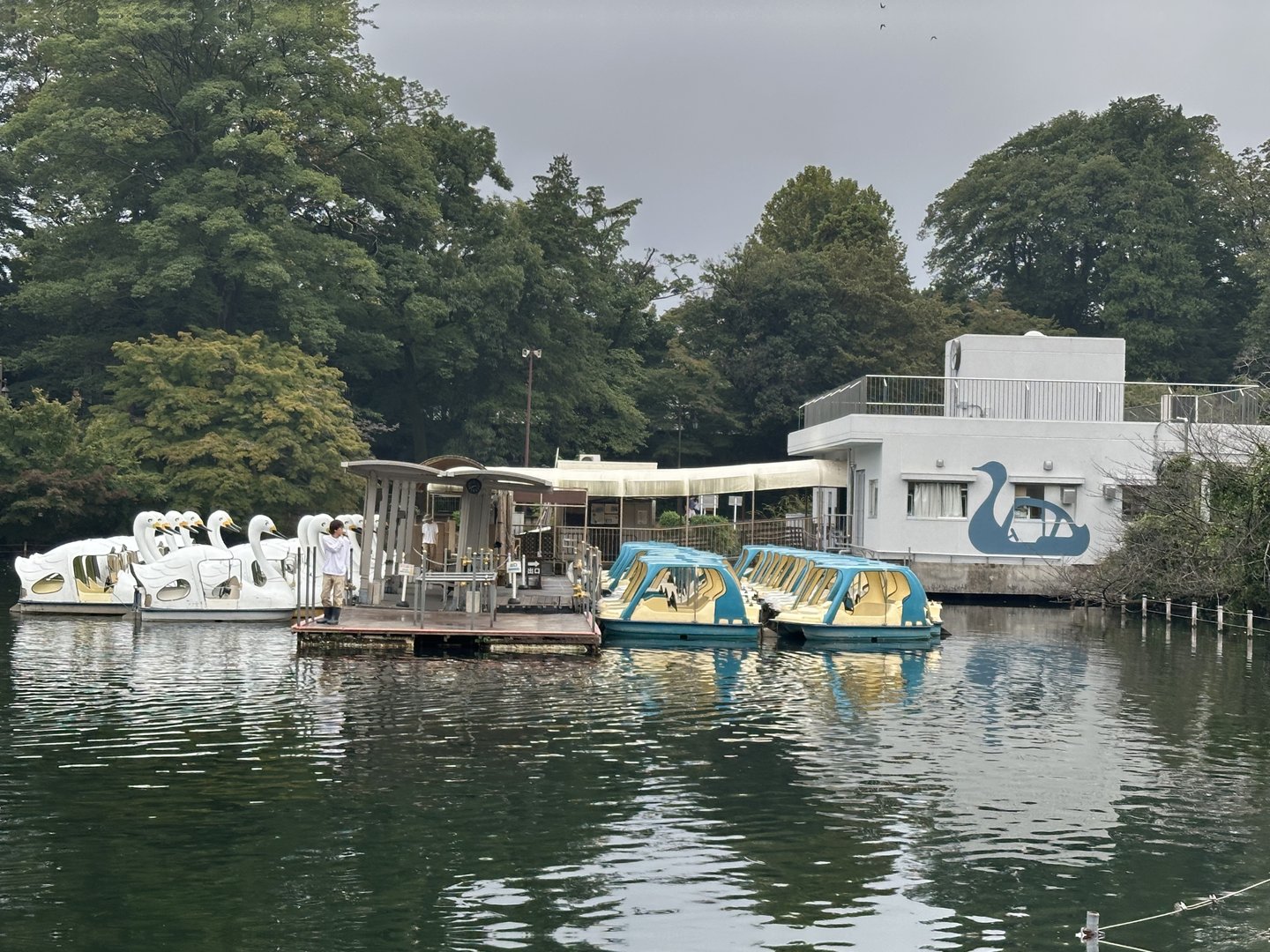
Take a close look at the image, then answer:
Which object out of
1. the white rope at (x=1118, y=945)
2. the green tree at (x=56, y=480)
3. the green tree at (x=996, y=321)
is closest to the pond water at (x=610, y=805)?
the white rope at (x=1118, y=945)

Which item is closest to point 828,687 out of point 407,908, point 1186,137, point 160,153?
point 407,908

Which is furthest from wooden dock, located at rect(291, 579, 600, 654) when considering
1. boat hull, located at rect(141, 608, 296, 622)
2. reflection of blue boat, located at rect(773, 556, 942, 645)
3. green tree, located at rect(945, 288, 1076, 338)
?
green tree, located at rect(945, 288, 1076, 338)

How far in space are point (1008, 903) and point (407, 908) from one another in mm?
4985

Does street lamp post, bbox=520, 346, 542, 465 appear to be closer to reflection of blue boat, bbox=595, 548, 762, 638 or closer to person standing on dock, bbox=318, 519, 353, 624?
reflection of blue boat, bbox=595, 548, 762, 638

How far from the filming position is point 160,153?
60.8 m

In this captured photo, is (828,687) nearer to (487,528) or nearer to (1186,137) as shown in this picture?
(487,528)

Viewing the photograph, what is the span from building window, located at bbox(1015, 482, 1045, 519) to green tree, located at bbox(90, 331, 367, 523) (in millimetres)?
22971

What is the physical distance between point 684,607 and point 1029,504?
1681cm

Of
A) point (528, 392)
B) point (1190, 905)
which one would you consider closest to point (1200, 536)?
point (1190, 905)

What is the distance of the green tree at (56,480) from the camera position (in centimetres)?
4728

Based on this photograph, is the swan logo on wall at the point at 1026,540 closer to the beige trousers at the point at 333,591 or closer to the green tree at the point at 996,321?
the beige trousers at the point at 333,591

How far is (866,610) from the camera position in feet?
108

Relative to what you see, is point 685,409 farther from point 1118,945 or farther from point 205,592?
point 1118,945

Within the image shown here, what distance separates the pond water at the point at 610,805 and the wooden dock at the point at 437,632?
0.73m
